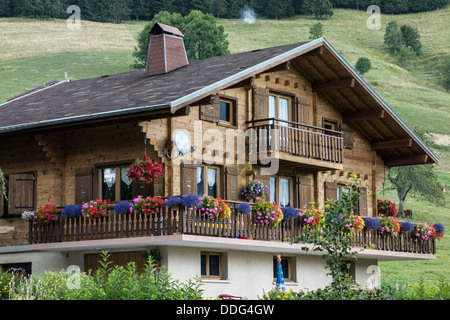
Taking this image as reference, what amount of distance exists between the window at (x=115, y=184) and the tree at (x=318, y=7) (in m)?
A: 122

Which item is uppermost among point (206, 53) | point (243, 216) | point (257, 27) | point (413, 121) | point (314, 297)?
point (257, 27)

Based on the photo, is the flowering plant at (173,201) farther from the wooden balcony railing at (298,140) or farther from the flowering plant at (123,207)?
the wooden balcony railing at (298,140)

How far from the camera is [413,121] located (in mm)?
87625

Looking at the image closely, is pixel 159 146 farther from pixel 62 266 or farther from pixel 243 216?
pixel 62 266

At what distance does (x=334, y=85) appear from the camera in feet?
92.4

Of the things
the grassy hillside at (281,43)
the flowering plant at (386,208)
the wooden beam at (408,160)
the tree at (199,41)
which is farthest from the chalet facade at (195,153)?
the tree at (199,41)

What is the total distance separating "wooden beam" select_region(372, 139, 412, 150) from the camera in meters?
29.9

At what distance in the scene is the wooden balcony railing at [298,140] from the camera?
24703mm

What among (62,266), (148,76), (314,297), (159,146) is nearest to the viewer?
(314,297)

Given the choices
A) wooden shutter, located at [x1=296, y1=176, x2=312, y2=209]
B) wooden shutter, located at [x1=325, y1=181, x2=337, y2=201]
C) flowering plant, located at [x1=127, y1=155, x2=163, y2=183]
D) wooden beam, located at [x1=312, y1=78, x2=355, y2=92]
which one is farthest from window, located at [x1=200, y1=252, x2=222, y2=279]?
wooden beam, located at [x1=312, y1=78, x2=355, y2=92]

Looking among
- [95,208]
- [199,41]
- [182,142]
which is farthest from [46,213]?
[199,41]

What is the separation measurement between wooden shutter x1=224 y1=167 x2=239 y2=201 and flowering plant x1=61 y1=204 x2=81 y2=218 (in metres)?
4.31
